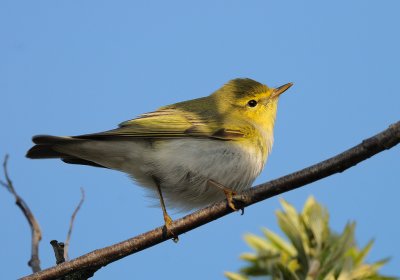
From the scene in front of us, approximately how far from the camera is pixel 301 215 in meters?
1.24

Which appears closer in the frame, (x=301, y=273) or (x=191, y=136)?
(x=301, y=273)

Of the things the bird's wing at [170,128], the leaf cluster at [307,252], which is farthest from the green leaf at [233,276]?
the bird's wing at [170,128]

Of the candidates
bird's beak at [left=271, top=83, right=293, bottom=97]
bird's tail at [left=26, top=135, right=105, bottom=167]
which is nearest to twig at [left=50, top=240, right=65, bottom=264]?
bird's tail at [left=26, top=135, right=105, bottom=167]

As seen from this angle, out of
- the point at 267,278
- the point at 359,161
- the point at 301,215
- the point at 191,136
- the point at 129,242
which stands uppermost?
the point at 191,136

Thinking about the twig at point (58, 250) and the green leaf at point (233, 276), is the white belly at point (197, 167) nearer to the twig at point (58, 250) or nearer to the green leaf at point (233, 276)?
the twig at point (58, 250)

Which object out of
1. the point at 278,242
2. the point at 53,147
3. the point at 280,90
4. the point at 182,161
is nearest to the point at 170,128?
the point at 182,161

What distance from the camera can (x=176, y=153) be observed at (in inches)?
197

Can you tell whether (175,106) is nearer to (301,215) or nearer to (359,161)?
(359,161)

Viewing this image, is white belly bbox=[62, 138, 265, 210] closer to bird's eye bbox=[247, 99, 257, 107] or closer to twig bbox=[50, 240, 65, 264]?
bird's eye bbox=[247, 99, 257, 107]

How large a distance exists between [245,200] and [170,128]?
236 centimetres

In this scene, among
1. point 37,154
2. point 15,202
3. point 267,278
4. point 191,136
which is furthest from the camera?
point 191,136

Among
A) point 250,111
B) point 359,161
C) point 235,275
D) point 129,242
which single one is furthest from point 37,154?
point 235,275

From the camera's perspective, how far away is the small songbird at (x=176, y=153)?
4.93 metres

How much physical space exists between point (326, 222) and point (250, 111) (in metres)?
5.13
